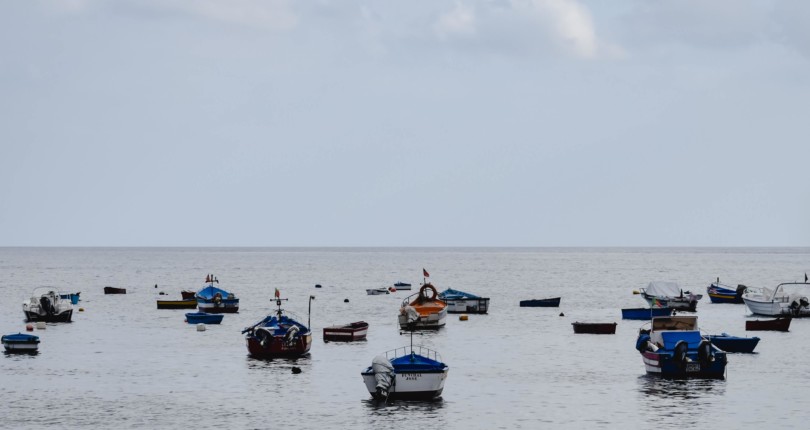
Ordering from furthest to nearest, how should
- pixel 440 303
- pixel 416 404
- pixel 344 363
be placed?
pixel 440 303 < pixel 344 363 < pixel 416 404

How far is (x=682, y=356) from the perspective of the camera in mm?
62594

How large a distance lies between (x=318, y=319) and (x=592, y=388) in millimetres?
57025

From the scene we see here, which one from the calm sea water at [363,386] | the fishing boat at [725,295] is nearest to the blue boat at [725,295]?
the fishing boat at [725,295]

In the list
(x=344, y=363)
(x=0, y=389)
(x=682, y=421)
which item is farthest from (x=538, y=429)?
(x=0, y=389)

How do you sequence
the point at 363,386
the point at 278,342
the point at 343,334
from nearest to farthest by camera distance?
the point at 363,386
the point at 278,342
the point at 343,334

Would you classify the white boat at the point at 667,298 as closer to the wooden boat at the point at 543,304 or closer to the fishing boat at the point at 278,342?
the wooden boat at the point at 543,304

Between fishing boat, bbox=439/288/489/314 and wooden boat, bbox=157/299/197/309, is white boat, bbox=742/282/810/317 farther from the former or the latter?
wooden boat, bbox=157/299/197/309

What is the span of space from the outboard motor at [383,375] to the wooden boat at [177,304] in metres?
78.3

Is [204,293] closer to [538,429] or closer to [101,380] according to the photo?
[101,380]

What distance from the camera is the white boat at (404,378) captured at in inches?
2142

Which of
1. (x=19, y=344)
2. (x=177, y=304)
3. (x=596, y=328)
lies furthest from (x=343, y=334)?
(x=177, y=304)

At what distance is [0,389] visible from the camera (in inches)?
2349

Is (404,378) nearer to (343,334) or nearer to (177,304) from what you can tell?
(343,334)

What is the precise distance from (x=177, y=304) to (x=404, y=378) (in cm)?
8081
